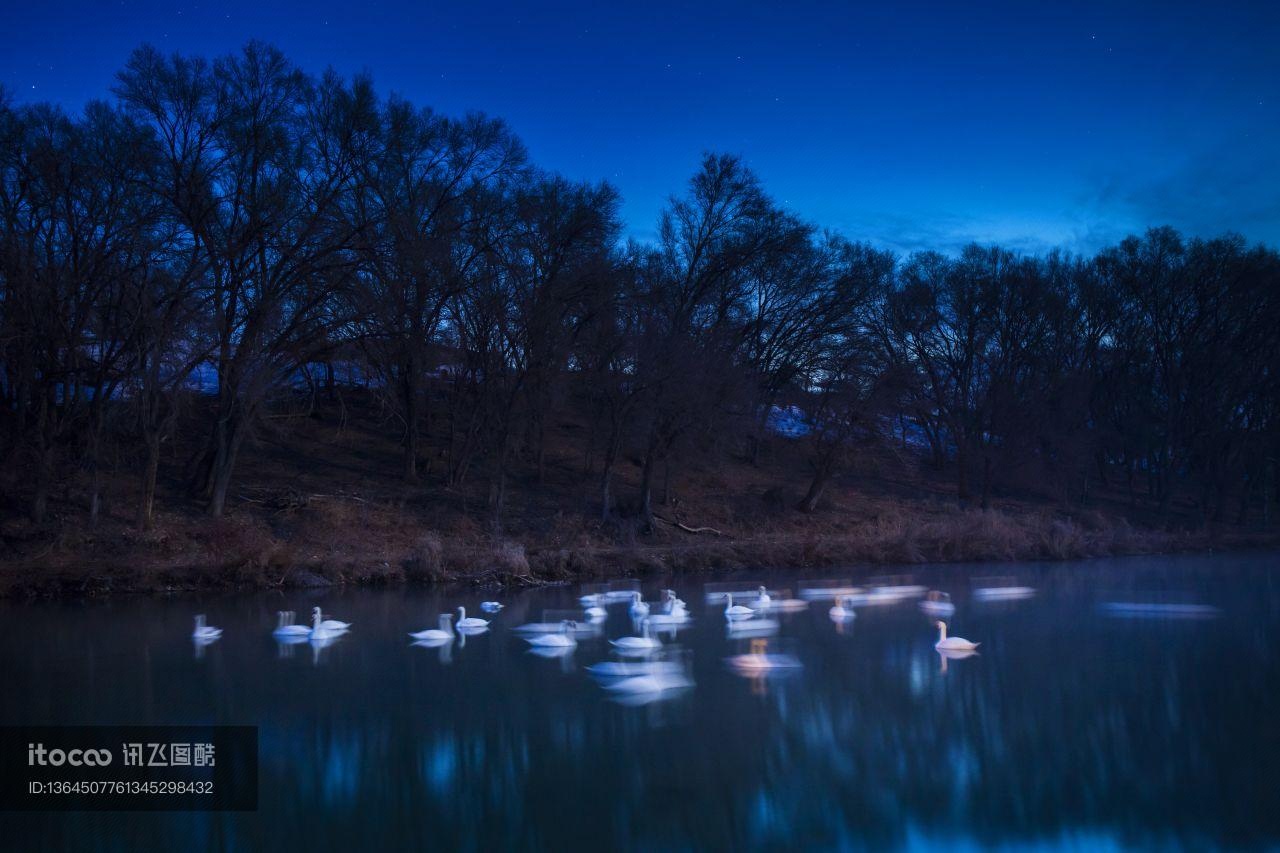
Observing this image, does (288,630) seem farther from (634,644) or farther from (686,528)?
(686,528)

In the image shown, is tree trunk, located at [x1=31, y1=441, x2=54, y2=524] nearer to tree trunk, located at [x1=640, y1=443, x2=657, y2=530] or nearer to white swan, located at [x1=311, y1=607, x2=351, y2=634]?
white swan, located at [x1=311, y1=607, x2=351, y2=634]

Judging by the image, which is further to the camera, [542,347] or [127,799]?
[542,347]

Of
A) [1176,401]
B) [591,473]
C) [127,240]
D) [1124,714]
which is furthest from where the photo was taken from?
[1176,401]

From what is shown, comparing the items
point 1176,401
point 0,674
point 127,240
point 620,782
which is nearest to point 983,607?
point 620,782

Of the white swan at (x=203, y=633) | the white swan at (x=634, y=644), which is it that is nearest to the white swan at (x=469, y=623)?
the white swan at (x=634, y=644)

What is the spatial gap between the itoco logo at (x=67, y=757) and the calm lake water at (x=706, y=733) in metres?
0.90

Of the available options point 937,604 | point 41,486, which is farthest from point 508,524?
point 937,604

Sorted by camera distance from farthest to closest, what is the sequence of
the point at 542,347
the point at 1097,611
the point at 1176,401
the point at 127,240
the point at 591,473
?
the point at 1176,401
the point at 591,473
the point at 542,347
the point at 127,240
the point at 1097,611

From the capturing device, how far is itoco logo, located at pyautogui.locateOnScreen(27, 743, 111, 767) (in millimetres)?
8539

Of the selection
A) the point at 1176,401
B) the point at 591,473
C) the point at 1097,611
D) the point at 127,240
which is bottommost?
the point at 1097,611

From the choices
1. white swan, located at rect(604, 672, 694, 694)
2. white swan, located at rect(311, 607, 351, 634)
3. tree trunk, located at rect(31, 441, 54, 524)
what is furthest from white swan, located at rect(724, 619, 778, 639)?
tree trunk, located at rect(31, 441, 54, 524)

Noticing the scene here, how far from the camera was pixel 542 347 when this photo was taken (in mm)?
27516

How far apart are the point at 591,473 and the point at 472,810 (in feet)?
87.8

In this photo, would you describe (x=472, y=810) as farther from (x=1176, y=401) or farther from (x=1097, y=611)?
(x=1176, y=401)
